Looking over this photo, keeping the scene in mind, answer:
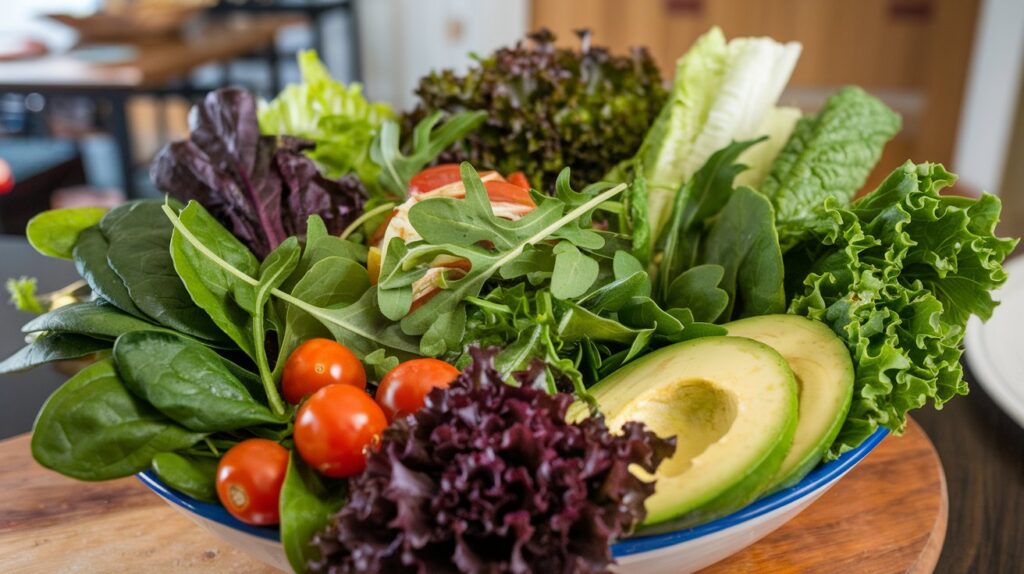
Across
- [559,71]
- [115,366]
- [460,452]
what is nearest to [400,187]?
[559,71]

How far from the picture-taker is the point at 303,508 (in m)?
0.76

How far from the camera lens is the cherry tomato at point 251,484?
2.49 ft

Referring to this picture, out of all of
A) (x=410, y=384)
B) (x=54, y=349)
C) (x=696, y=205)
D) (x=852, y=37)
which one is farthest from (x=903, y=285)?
(x=852, y=37)

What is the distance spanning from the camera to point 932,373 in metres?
0.92

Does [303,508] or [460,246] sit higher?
[460,246]

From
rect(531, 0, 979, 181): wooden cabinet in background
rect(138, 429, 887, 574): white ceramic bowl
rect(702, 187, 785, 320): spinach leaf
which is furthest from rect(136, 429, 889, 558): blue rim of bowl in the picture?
rect(531, 0, 979, 181): wooden cabinet in background

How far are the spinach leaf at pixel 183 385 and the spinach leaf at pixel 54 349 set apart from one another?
0.12 m

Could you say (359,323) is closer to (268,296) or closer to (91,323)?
(268,296)

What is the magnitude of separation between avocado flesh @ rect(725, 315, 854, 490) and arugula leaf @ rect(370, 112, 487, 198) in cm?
62

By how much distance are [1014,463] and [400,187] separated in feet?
3.24

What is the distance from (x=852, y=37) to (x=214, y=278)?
4.08 metres

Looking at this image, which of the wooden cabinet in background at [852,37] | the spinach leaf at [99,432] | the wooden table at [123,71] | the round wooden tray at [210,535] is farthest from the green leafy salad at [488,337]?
the wooden cabinet in background at [852,37]

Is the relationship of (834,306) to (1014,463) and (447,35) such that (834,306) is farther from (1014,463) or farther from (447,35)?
(447,35)

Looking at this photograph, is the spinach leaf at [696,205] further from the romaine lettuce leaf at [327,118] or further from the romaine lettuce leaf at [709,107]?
the romaine lettuce leaf at [327,118]
